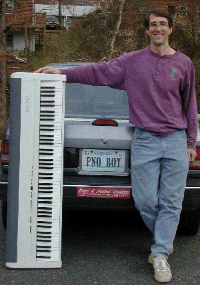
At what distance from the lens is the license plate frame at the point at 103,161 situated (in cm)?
354

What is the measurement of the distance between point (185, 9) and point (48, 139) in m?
21.1

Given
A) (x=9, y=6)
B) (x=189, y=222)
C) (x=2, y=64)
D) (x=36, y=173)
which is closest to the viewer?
(x=36, y=173)

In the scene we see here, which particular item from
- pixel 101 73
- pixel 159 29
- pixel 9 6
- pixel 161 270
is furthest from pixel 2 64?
pixel 161 270

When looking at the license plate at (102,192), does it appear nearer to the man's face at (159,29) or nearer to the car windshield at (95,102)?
the car windshield at (95,102)

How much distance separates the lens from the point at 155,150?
3.38 metres

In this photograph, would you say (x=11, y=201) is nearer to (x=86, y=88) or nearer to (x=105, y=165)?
(x=105, y=165)

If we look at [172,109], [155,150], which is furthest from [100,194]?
[172,109]

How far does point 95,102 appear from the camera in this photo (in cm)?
420

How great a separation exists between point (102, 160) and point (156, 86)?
2.44 ft

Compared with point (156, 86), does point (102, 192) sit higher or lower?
lower

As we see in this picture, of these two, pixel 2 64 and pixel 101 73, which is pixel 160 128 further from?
pixel 2 64

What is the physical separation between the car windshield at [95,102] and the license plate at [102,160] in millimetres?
577

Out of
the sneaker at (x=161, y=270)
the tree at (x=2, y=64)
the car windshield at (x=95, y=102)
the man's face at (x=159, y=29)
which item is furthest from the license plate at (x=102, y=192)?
the tree at (x=2, y=64)

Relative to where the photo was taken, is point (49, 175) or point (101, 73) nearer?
point (49, 175)
